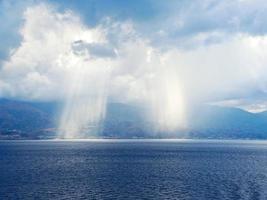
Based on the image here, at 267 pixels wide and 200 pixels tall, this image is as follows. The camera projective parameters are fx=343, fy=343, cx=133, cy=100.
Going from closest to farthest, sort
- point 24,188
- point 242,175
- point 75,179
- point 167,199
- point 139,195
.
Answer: point 167,199 < point 139,195 < point 24,188 < point 75,179 < point 242,175

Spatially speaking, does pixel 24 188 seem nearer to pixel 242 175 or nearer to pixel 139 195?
pixel 139 195

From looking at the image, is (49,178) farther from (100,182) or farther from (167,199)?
(167,199)

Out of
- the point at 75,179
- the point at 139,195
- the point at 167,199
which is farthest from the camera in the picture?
the point at 75,179

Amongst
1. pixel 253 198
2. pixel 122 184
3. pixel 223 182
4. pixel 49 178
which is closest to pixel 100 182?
pixel 122 184

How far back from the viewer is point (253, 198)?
4139 inches

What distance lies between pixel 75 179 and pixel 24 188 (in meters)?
26.6

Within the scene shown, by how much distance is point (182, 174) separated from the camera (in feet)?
519

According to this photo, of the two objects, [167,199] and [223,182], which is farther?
[223,182]

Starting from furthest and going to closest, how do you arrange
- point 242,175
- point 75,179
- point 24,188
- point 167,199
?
point 242,175 < point 75,179 < point 24,188 < point 167,199

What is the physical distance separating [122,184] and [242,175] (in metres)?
60.3

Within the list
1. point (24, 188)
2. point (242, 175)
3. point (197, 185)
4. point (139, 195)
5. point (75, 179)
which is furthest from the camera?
point (242, 175)

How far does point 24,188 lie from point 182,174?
72.0m

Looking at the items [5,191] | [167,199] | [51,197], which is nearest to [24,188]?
[5,191]

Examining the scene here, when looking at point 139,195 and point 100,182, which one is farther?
point 100,182
